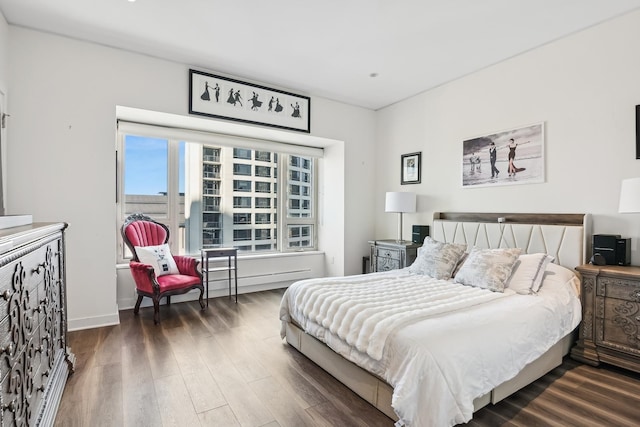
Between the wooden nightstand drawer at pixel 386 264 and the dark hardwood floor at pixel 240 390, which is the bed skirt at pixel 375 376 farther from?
the wooden nightstand drawer at pixel 386 264

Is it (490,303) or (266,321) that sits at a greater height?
(490,303)

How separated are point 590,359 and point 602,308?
43 cm

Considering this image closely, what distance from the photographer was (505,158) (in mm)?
3684

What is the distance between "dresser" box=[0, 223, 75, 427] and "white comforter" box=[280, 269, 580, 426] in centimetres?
163

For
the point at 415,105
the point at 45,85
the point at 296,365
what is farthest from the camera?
the point at 415,105

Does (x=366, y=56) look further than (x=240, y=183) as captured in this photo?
No

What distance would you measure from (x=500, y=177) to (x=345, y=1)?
2513mm

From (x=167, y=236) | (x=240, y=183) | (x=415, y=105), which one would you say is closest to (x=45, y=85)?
(x=167, y=236)

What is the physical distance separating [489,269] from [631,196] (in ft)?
3.72

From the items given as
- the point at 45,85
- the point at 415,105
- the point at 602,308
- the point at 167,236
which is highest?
the point at 415,105

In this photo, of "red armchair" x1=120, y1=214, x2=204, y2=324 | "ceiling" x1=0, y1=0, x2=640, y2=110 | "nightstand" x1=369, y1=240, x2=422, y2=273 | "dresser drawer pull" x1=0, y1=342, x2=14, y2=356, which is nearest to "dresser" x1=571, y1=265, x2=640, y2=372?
"nightstand" x1=369, y1=240, x2=422, y2=273

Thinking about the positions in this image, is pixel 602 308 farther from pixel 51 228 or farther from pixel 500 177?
pixel 51 228

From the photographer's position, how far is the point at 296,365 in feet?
8.52

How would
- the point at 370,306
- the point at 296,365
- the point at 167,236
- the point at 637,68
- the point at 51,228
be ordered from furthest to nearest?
the point at 167,236 → the point at 637,68 → the point at 296,365 → the point at 370,306 → the point at 51,228
